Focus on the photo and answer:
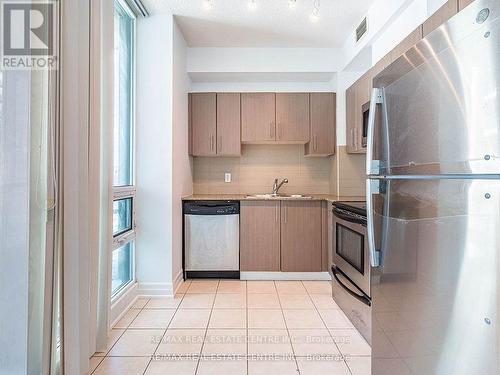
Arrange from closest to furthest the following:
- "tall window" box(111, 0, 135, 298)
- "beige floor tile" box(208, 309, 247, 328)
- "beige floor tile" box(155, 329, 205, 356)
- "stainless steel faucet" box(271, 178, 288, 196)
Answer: "beige floor tile" box(155, 329, 205, 356)
"beige floor tile" box(208, 309, 247, 328)
"tall window" box(111, 0, 135, 298)
"stainless steel faucet" box(271, 178, 288, 196)

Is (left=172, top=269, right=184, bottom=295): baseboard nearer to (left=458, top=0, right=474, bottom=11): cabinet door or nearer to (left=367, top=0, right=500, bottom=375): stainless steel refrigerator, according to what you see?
(left=367, top=0, right=500, bottom=375): stainless steel refrigerator

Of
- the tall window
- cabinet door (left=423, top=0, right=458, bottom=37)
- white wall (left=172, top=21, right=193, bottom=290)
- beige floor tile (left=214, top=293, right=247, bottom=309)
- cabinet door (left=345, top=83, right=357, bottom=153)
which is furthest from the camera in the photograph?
cabinet door (left=345, top=83, right=357, bottom=153)

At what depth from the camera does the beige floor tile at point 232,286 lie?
10.3 feet

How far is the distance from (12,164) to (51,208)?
27cm

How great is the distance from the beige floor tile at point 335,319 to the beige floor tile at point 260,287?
69 cm

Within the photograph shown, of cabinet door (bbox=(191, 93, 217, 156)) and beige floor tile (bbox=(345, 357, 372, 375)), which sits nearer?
beige floor tile (bbox=(345, 357, 372, 375))

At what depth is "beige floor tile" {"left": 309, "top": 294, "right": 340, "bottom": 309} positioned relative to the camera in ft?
9.05

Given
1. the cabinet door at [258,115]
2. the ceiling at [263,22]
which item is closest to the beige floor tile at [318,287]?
the cabinet door at [258,115]

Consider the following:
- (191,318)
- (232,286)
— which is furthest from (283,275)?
(191,318)

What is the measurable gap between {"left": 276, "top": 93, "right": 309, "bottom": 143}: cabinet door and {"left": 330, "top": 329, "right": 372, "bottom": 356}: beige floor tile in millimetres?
2296

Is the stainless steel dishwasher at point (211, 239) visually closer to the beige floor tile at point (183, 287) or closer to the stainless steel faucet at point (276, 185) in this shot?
the beige floor tile at point (183, 287)

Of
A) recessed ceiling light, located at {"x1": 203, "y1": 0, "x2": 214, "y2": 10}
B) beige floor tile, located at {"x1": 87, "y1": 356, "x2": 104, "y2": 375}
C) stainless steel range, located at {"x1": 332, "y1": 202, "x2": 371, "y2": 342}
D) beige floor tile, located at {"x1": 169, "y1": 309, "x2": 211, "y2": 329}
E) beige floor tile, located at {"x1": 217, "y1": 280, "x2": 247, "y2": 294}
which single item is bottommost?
beige floor tile, located at {"x1": 87, "y1": 356, "x2": 104, "y2": 375}

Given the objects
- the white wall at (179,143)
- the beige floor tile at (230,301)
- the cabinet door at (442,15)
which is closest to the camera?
the cabinet door at (442,15)

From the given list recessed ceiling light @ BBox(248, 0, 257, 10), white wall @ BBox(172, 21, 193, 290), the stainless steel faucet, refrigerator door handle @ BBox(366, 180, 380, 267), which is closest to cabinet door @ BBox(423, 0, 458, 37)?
refrigerator door handle @ BBox(366, 180, 380, 267)
